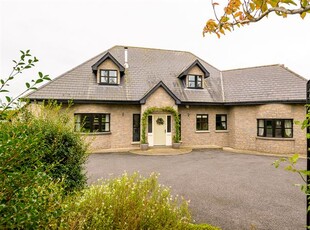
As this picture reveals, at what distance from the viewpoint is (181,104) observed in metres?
17.8

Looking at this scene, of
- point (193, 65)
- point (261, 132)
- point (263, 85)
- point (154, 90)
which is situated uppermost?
point (193, 65)

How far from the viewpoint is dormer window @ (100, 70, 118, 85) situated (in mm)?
17377

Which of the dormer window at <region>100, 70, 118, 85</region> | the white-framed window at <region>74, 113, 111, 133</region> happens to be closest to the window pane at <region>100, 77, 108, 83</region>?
the dormer window at <region>100, 70, 118, 85</region>

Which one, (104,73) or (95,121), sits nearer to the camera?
(95,121)

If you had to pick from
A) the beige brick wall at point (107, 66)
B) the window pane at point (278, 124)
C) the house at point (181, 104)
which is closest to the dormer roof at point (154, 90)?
the house at point (181, 104)

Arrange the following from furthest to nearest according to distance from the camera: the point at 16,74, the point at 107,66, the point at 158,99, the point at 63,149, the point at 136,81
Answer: the point at 136,81, the point at 107,66, the point at 158,99, the point at 63,149, the point at 16,74

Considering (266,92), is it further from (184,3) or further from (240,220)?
(184,3)

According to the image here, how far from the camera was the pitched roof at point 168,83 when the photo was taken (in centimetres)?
1596

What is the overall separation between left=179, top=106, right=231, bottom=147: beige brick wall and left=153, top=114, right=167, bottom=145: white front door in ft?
5.70

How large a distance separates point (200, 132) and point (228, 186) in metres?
10.6

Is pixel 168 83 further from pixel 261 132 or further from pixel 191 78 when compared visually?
pixel 261 132

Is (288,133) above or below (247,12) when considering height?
below

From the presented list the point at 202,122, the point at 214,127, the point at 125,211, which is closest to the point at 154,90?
the point at 202,122

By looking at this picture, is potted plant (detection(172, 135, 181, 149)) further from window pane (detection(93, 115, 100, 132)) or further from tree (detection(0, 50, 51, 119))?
tree (detection(0, 50, 51, 119))
